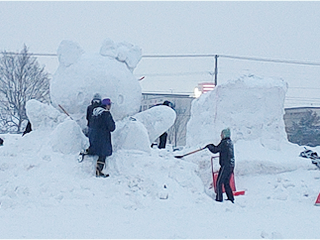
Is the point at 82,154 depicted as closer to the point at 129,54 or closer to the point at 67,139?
the point at 67,139

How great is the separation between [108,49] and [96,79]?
2.98 ft

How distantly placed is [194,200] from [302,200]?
265 cm

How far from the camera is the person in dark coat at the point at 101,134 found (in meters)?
8.40

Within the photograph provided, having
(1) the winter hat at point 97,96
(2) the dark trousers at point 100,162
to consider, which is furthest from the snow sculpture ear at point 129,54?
(2) the dark trousers at point 100,162

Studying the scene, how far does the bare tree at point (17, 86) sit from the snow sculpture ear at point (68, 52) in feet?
54.8

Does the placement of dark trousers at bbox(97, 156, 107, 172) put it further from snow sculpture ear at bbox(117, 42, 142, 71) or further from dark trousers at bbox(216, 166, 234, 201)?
snow sculpture ear at bbox(117, 42, 142, 71)

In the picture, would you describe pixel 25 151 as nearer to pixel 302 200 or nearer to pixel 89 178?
pixel 89 178

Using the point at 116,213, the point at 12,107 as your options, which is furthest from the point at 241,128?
the point at 12,107

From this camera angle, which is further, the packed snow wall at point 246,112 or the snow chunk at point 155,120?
the packed snow wall at point 246,112

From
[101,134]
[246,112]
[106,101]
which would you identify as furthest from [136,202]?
[246,112]

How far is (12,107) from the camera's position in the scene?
2669cm

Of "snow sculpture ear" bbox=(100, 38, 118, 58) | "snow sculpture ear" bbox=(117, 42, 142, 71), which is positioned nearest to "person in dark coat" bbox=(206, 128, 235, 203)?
"snow sculpture ear" bbox=(117, 42, 142, 71)

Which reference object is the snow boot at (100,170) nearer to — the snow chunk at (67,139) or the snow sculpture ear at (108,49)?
the snow chunk at (67,139)

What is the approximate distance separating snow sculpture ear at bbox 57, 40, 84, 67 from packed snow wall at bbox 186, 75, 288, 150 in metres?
4.18
